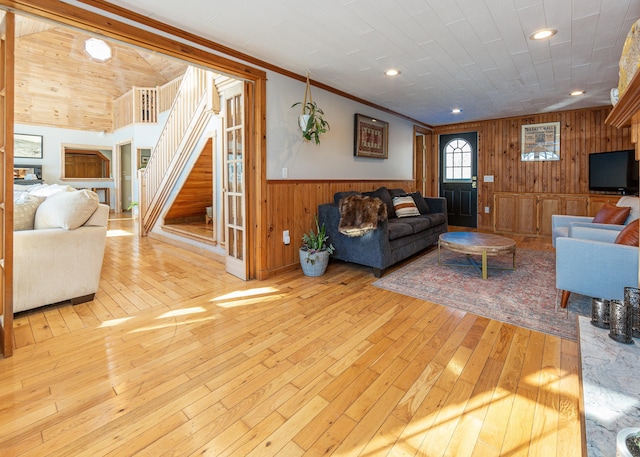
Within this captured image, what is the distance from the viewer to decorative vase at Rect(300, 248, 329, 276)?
11.4ft

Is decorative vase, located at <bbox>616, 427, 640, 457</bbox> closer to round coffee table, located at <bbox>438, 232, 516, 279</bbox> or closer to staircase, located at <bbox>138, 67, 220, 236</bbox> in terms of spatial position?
round coffee table, located at <bbox>438, 232, 516, 279</bbox>

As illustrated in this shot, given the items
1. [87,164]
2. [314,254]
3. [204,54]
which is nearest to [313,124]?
[204,54]

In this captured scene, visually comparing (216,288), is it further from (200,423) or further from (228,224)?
(200,423)

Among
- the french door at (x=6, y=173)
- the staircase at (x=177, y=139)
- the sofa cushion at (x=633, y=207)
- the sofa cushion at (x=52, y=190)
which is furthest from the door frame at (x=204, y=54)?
the sofa cushion at (x=633, y=207)

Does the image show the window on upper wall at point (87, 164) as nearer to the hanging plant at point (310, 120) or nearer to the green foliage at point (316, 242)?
the hanging plant at point (310, 120)

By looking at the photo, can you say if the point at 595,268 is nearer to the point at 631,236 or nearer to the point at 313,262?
the point at 631,236

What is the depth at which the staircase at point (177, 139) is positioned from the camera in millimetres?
4434

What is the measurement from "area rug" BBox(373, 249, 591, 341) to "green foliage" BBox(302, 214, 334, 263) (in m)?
0.73

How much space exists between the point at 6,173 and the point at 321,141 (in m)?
3.02

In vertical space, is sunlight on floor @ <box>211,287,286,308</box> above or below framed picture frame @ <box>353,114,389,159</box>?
below

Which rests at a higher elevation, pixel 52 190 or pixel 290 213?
pixel 52 190

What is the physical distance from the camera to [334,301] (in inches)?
111

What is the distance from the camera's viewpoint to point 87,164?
Result: 36.3 feet

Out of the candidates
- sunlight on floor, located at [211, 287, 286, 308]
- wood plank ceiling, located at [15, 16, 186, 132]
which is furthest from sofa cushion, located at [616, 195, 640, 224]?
wood plank ceiling, located at [15, 16, 186, 132]
